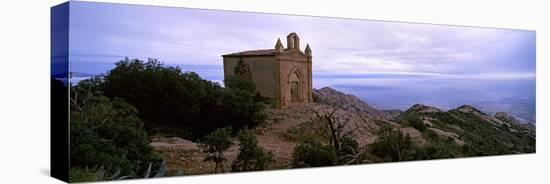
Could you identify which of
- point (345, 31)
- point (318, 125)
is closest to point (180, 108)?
point (318, 125)

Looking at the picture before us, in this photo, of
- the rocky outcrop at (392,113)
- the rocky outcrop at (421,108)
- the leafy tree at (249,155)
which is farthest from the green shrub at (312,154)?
the rocky outcrop at (421,108)

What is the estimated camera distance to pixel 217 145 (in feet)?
34.8

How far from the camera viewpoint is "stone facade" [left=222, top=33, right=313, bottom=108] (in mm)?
10773

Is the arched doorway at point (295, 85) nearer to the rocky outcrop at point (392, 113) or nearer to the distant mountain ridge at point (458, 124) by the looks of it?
the distant mountain ridge at point (458, 124)

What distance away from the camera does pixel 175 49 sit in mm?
10211

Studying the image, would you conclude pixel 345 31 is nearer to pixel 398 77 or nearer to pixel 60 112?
pixel 398 77

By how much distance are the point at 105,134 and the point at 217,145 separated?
165 centimetres

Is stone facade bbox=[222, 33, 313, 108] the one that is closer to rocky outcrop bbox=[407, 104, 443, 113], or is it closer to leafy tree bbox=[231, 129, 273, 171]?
leafy tree bbox=[231, 129, 273, 171]

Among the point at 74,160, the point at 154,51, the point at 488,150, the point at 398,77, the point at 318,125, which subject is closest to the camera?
the point at 74,160

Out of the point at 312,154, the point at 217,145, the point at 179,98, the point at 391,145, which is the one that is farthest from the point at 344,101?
the point at 179,98

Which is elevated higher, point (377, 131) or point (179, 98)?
point (179, 98)

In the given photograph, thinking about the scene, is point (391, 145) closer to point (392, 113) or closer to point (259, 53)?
point (392, 113)

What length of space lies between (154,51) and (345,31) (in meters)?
3.24

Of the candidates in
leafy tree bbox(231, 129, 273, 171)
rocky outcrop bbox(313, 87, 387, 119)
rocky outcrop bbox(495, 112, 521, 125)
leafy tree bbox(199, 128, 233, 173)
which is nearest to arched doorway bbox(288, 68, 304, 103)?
rocky outcrop bbox(313, 87, 387, 119)
